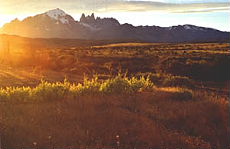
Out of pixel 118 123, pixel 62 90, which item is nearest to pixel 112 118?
pixel 118 123

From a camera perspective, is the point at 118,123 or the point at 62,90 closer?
the point at 118,123

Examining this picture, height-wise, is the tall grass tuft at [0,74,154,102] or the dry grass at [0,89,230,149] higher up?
the tall grass tuft at [0,74,154,102]

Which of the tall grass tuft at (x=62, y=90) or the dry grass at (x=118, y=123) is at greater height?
the tall grass tuft at (x=62, y=90)

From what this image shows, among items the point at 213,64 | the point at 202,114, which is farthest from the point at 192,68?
the point at 202,114

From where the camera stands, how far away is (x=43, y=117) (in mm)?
11094

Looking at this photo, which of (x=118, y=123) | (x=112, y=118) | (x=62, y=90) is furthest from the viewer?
(x=62, y=90)

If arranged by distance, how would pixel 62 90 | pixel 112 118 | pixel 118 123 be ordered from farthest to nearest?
pixel 62 90, pixel 112 118, pixel 118 123

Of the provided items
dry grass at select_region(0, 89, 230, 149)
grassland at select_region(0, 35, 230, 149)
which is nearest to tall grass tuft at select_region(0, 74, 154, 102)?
grassland at select_region(0, 35, 230, 149)

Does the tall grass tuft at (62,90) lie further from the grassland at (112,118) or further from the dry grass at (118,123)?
the dry grass at (118,123)

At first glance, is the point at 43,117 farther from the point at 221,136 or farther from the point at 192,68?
the point at 192,68

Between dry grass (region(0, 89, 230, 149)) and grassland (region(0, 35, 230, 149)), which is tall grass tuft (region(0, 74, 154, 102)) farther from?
dry grass (region(0, 89, 230, 149))

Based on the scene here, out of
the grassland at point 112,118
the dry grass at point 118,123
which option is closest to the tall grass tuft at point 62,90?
the grassland at point 112,118

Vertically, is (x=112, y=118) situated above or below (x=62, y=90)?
below

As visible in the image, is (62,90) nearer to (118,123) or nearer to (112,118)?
(112,118)
